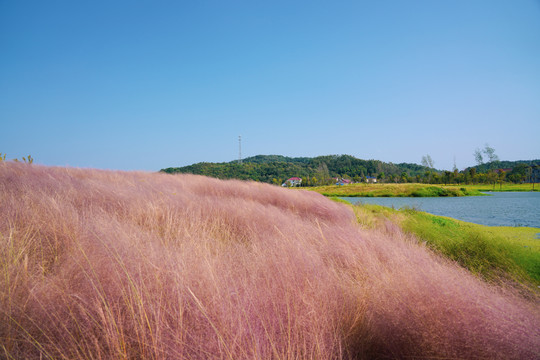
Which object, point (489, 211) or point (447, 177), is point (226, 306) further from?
point (447, 177)

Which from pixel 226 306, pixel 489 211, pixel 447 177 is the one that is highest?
pixel 447 177

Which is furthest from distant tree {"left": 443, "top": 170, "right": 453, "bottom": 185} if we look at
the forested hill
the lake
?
the lake

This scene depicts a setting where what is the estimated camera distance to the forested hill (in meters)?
17.4

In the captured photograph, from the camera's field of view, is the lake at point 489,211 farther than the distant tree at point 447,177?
No

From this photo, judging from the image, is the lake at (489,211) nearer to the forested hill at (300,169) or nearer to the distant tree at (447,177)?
the forested hill at (300,169)

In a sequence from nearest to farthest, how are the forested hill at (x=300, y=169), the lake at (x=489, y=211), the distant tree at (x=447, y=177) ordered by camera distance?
1. the lake at (x=489, y=211)
2. the forested hill at (x=300, y=169)
3. the distant tree at (x=447, y=177)

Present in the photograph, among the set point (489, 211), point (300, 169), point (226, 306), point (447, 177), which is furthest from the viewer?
point (447, 177)

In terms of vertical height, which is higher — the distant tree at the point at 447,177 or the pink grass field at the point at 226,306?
the distant tree at the point at 447,177

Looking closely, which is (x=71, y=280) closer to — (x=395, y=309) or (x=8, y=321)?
(x=8, y=321)

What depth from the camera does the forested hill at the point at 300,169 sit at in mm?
17383

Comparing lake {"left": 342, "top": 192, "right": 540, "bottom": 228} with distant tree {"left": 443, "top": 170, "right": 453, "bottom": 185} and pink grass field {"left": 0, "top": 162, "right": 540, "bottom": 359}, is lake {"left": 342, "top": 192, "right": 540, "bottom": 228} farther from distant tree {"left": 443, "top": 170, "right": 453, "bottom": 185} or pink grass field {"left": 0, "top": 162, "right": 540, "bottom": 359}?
distant tree {"left": 443, "top": 170, "right": 453, "bottom": 185}

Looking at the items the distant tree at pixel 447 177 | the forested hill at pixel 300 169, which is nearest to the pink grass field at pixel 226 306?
the forested hill at pixel 300 169

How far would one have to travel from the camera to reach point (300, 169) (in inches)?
998

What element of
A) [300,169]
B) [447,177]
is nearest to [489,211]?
[300,169]
